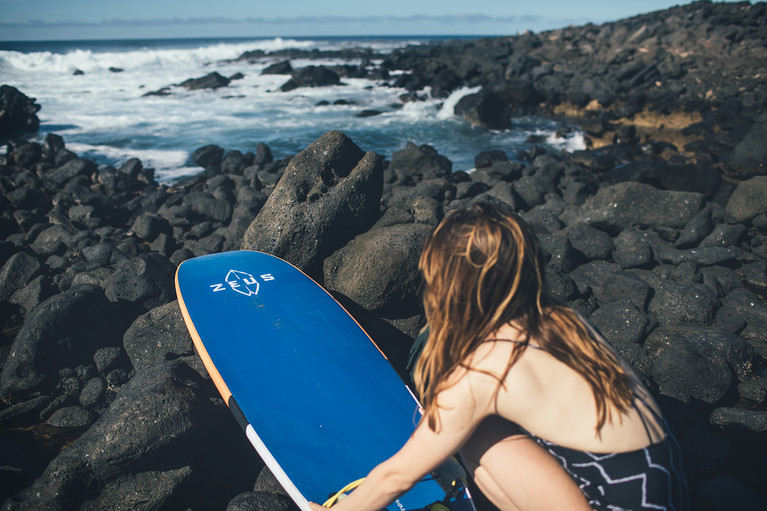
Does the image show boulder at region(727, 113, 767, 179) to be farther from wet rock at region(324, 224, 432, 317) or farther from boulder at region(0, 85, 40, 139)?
boulder at region(0, 85, 40, 139)

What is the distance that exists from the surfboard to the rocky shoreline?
0.28 meters

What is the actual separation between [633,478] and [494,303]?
768 mm

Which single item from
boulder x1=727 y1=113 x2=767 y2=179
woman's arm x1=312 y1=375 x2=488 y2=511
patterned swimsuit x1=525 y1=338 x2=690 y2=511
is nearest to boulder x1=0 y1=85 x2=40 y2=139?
woman's arm x1=312 y1=375 x2=488 y2=511

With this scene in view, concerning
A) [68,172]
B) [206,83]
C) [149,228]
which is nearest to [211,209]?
[149,228]

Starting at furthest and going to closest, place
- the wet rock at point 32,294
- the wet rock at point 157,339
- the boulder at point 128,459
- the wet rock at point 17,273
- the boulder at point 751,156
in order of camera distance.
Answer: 1. the boulder at point 751,156
2. the wet rock at point 17,273
3. the wet rock at point 32,294
4. the wet rock at point 157,339
5. the boulder at point 128,459

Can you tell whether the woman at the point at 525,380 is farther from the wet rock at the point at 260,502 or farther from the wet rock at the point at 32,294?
the wet rock at the point at 32,294

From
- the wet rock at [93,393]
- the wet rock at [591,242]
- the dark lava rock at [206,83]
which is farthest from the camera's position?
the dark lava rock at [206,83]

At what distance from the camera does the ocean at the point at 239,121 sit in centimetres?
1237

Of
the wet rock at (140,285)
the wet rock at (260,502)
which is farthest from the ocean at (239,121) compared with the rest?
the wet rock at (260,502)

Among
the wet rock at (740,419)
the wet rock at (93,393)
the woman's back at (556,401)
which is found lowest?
the wet rock at (93,393)

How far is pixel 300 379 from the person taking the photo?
3117mm

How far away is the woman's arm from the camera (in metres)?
1.52

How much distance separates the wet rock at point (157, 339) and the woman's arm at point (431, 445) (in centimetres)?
265

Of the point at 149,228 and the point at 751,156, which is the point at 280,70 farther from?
the point at 751,156
